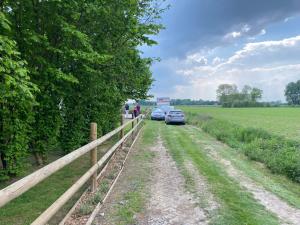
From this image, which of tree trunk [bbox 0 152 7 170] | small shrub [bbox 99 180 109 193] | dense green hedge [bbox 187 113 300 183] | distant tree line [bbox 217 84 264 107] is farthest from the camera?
distant tree line [bbox 217 84 264 107]

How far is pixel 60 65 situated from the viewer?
336 inches

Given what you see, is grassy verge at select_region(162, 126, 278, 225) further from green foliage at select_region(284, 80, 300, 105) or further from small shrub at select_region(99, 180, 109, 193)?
green foliage at select_region(284, 80, 300, 105)

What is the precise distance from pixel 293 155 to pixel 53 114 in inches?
295

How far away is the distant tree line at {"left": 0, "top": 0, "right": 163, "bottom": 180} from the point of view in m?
6.91

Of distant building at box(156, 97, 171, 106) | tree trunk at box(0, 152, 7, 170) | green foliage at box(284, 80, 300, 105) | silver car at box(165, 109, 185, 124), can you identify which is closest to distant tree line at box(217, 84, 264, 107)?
green foliage at box(284, 80, 300, 105)

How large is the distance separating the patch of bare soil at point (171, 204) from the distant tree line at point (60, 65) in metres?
2.86

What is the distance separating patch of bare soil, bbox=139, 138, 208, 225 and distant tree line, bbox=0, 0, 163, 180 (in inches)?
113

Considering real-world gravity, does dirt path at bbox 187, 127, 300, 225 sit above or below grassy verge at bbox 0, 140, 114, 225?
below

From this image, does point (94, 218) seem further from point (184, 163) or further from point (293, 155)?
point (293, 155)

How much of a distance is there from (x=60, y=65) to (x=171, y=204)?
16.3 feet

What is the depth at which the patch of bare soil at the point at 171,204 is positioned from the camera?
4828mm

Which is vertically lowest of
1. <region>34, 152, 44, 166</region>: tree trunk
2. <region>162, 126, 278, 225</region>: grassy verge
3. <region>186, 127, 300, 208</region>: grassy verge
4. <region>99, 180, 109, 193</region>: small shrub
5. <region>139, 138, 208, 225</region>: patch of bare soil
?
<region>186, 127, 300, 208</region>: grassy verge

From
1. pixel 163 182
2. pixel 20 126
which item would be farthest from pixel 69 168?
pixel 163 182

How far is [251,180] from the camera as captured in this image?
7812 mm
